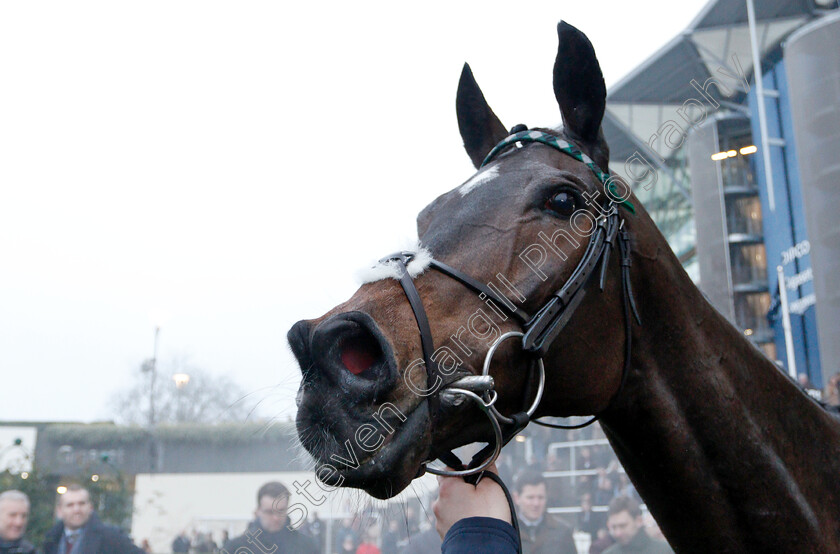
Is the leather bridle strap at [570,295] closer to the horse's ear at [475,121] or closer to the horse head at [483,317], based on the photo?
the horse head at [483,317]

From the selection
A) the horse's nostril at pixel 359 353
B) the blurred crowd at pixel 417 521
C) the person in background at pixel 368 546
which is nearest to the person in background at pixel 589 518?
the blurred crowd at pixel 417 521

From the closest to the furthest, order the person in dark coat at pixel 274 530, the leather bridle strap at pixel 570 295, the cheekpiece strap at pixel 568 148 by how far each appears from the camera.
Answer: the leather bridle strap at pixel 570 295
the cheekpiece strap at pixel 568 148
the person in dark coat at pixel 274 530

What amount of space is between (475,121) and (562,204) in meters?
0.93

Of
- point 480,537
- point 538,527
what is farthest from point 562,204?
point 538,527

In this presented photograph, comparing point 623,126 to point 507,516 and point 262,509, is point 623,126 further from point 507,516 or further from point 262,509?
point 507,516

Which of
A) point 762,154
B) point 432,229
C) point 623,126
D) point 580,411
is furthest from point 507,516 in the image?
point 623,126

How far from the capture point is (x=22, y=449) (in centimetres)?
1060

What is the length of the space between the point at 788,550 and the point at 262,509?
5.80 meters

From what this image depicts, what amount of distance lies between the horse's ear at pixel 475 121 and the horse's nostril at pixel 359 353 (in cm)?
154

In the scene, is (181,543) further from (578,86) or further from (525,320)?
(578,86)

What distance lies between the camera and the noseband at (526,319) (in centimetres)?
197

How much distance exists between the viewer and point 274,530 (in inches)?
274

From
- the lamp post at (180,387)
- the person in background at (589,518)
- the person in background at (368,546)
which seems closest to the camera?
the person in background at (368,546)

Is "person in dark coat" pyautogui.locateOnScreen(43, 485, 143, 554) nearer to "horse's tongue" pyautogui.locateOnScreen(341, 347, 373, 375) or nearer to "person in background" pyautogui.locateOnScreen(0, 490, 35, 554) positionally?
"person in background" pyautogui.locateOnScreen(0, 490, 35, 554)
